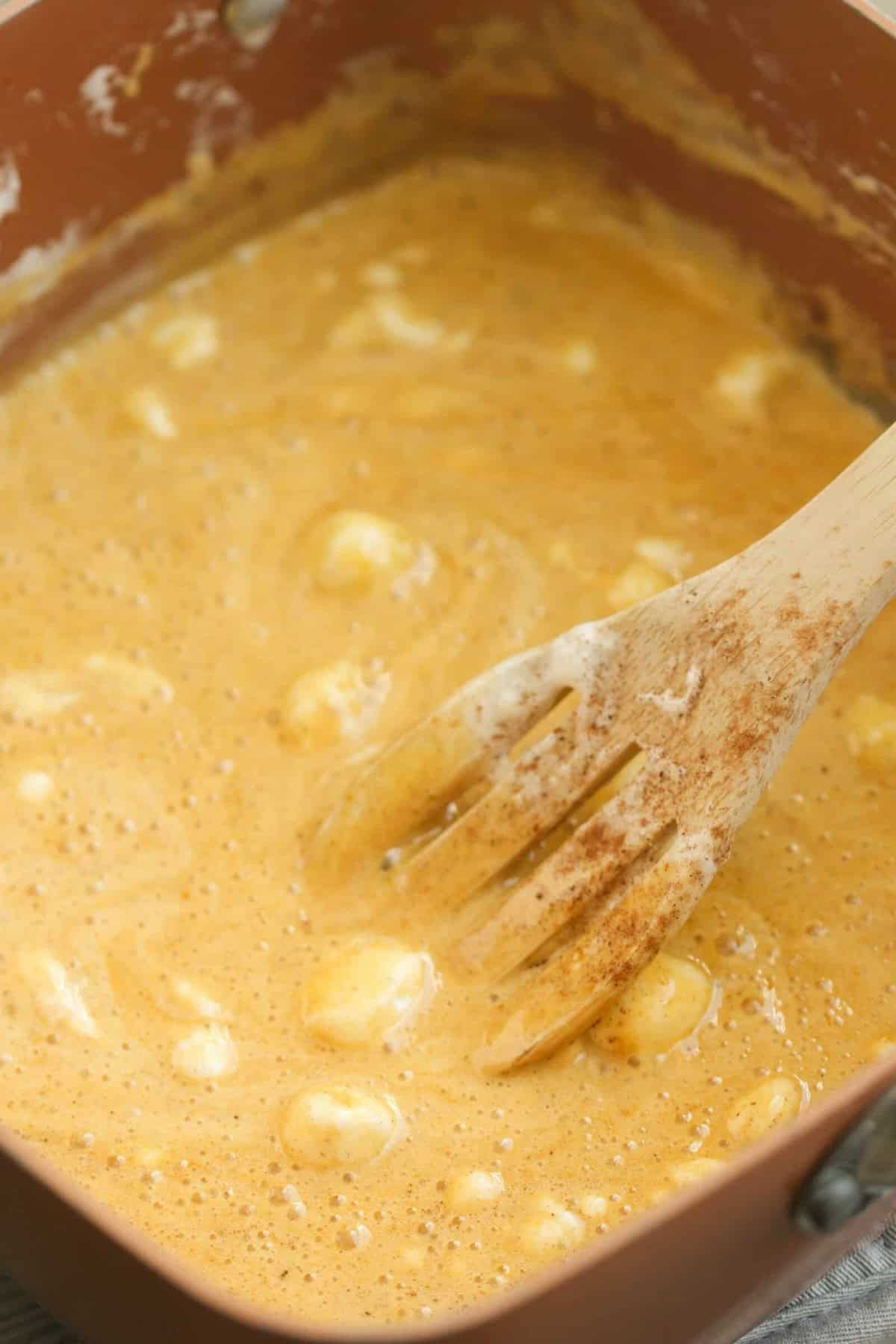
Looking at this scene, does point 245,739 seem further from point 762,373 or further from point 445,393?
point 762,373

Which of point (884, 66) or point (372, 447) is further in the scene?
point (372, 447)

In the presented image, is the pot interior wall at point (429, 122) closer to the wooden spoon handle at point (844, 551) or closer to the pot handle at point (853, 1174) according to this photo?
the wooden spoon handle at point (844, 551)

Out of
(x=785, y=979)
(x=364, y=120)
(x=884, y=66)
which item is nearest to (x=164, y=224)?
(x=364, y=120)

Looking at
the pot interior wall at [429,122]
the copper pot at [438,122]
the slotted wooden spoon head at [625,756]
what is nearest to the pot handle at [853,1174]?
the copper pot at [438,122]

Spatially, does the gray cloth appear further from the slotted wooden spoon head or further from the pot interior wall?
the pot interior wall

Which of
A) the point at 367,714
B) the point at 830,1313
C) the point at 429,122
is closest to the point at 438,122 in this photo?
the point at 429,122

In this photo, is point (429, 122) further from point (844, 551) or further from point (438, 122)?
point (844, 551)
